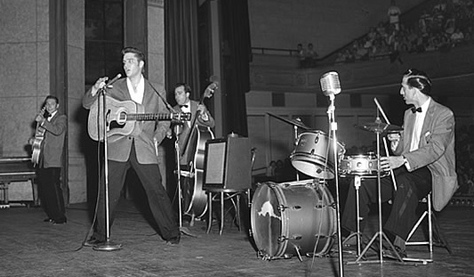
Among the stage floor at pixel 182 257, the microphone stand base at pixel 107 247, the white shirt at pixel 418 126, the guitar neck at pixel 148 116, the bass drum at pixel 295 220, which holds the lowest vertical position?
the stage floor at pixel 182 257

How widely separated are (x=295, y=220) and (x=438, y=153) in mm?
1178

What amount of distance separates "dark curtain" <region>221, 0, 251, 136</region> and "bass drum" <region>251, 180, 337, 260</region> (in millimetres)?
8240

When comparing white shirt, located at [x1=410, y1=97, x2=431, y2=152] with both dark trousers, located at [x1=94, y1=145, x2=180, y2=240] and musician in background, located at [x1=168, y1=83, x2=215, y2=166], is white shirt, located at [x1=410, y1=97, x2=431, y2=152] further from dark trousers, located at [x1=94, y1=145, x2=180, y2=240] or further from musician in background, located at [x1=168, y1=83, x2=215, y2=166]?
musician in background, located at [x1=168, y1=83, x2=215, y2=166]

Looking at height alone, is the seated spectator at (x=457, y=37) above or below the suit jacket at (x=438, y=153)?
above

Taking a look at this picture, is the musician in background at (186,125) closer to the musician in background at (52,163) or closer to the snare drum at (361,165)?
the musician in background at (52,163)

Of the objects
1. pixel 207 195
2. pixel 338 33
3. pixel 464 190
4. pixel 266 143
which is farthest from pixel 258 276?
pixel 338 33

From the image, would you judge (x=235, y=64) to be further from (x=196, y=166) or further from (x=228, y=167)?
(x=228, y=167)

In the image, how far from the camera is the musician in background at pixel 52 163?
7602 millimetres

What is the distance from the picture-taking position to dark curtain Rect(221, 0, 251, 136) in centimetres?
1306

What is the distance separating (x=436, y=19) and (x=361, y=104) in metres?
3.46

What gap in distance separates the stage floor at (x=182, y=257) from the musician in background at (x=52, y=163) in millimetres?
382

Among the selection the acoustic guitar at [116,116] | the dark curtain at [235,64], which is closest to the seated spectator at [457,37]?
the dark curtain at [235,64]

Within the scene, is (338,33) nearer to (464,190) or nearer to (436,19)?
(436,19)

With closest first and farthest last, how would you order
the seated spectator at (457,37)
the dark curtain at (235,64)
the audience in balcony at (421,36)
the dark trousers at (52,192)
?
1. the dark trousers at (52,192)
2. the dark curtain at (235,64)
3. the seated spectator at (457,37)
4. the audience in balcony at (421,36)
